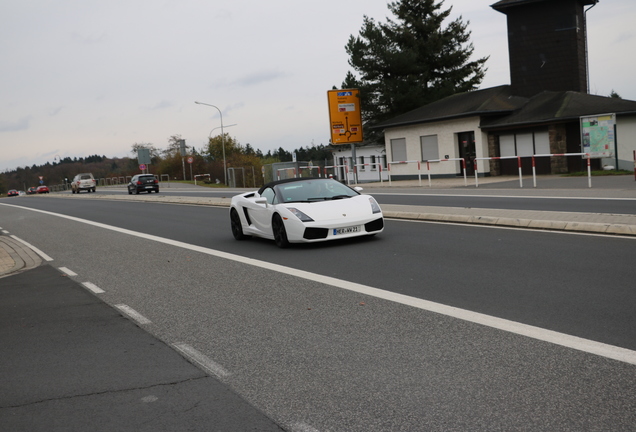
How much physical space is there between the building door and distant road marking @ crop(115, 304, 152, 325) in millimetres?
29806

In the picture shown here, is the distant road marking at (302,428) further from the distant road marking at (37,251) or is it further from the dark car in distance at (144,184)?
the dark car in distance at (144,184)

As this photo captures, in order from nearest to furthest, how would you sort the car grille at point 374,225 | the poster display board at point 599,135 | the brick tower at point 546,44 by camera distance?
the car grille at point 374,225 → the poster display board at point 599,135 → the brick tower at point 546,44

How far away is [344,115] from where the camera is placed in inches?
1532

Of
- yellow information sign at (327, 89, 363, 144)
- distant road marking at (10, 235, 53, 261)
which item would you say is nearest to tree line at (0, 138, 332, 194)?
yellow information sign at (327, 89, 363, 144)

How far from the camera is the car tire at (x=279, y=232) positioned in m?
11.9

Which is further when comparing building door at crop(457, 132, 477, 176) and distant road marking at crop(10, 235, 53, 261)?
building door at crop(457, 132, 477, 176)

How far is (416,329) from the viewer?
19.5 feet

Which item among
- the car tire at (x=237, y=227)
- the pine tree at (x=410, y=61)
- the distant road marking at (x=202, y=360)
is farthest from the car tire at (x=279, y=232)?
the pine tree at (x=410, y=61)

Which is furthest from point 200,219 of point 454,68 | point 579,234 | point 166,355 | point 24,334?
point 454,68

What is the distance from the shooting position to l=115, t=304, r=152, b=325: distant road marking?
7016 millimetres

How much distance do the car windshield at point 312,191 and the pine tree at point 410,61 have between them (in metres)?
37.3

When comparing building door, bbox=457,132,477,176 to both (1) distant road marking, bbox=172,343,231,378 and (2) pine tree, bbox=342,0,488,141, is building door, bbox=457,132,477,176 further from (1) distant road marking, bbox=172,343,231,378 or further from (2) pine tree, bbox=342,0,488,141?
(1) distant road marking, bbox=172,343,231,378

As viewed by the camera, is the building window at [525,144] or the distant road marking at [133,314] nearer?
the distant road marking at [133,314]

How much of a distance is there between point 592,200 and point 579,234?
688 cm
